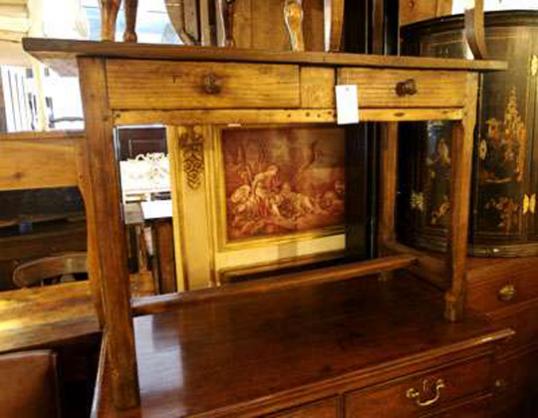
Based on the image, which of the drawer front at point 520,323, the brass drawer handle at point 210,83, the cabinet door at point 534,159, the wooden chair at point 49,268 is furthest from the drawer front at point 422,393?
the wooden chair at point 49,268

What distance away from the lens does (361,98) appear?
1028 millimetres

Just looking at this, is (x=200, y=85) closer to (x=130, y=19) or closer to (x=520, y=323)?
(x=130, y=19)

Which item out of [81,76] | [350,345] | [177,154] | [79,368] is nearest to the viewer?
[81,76]

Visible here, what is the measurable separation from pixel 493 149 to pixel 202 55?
119 cm

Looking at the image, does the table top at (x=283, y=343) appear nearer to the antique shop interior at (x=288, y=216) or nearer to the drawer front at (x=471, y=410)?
the antique shop interior at (x=288, y=216)

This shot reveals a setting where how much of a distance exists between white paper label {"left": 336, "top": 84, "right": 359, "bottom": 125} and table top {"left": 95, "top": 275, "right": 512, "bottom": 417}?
0.61 metres

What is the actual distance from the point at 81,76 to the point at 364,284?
1.21 m

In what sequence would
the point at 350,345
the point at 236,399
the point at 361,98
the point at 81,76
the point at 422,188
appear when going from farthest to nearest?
the point at 422,188, the point at 350,345, the point at 361,98, the point at 236,399, the point at 81,76

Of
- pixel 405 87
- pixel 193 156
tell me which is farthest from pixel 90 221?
pixel 405 87

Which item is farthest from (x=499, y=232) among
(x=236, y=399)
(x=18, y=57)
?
(x=18, y=57)

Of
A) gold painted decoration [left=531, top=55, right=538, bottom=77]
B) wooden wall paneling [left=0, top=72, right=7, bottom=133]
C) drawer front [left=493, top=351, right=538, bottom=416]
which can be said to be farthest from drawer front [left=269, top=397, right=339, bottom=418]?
wooden wall paneling [left=0, top=72, right=7, bottom=133]

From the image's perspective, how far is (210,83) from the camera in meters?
0.87

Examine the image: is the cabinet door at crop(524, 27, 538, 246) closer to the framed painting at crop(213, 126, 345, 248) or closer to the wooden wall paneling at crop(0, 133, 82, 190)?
the framed painting at crop(213, 126, 345, 248)

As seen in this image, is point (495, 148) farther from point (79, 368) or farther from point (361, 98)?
point (79, 368)
